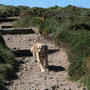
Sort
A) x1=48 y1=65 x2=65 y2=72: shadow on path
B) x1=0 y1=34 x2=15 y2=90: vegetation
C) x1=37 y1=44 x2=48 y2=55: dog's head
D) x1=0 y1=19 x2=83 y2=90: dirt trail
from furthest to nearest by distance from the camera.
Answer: x1=48 y1=65 x2=65 y2=72: shadow on path
x1=37 y1=44 x2=48 y2=55: dog's head
x1=0 y1=34 x2=15 y2=90: vegetation
x1=0 y1=19 x2=83 y2=90: dirt trail

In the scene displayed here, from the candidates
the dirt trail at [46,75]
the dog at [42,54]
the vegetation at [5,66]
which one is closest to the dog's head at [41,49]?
the dog at [42,54]

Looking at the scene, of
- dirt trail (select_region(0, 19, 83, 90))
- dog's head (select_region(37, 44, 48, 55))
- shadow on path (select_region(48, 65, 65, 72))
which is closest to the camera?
dirt trail (select_region(0, 19, 83, 90))

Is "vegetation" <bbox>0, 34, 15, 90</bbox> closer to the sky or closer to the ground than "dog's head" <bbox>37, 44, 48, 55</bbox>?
closer to the ground

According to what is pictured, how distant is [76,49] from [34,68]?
1.89 meters

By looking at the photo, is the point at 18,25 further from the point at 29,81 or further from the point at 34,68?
the point at 29,81

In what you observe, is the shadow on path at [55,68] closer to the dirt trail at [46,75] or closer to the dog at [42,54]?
the dirt trail at [46,75]

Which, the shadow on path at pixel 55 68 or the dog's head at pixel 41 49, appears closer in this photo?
the dog's head at pixel 41 49

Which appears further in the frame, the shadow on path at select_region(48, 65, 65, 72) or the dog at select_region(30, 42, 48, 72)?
the shadow on path at select_region(48, 65, 65, 72)

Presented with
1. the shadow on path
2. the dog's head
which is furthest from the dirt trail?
the dog's head

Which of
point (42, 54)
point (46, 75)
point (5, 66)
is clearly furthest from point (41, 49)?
point (5, 66)

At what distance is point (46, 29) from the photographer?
18.0 meters

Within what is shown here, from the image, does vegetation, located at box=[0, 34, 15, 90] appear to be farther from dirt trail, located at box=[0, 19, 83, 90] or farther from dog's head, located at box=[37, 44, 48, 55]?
dog's head, located at box=[37, 44, 48, 55]

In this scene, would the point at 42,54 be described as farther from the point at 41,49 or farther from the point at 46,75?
the point at 46,75

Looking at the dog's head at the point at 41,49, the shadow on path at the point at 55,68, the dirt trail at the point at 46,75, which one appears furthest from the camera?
the shadow on path at the point at 55,68
